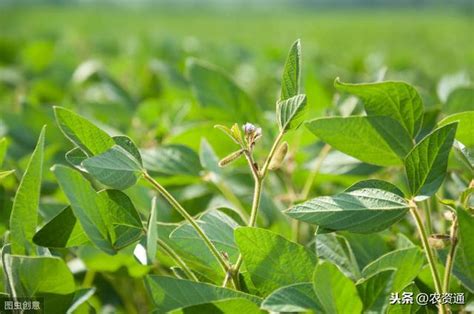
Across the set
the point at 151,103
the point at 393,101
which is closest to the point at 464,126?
the point at 393,101

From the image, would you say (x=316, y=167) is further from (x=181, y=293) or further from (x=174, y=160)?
(x=181, y=293)

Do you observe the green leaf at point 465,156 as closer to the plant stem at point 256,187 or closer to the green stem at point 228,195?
the plant stem at point 256,187

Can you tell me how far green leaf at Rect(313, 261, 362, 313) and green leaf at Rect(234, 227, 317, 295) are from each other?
5cm

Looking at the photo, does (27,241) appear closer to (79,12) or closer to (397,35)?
(397,35)

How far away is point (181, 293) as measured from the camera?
0.46 meters

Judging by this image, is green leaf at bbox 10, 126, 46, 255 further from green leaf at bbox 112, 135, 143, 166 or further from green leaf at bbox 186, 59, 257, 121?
green leaf at bbox 186, 59, 257, 121

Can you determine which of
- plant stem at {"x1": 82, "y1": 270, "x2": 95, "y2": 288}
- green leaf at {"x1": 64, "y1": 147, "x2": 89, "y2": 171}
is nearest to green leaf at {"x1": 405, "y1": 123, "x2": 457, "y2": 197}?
green leaf at {"x1": 64, "y1": 147, "x2": 89, "y2": 171}

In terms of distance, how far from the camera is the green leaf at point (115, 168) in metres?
0.48

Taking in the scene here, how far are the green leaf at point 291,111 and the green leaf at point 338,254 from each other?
0.09 m

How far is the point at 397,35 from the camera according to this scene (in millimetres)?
7387

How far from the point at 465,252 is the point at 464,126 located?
5.0 inches

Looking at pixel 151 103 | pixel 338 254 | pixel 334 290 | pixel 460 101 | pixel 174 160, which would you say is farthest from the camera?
pixel 151 103

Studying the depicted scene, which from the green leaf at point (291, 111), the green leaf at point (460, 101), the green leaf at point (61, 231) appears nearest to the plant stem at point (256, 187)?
the green leaf at point (291, 111)

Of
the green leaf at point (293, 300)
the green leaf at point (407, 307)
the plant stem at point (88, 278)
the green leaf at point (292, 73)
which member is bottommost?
the plant stem at point (88, 278)
